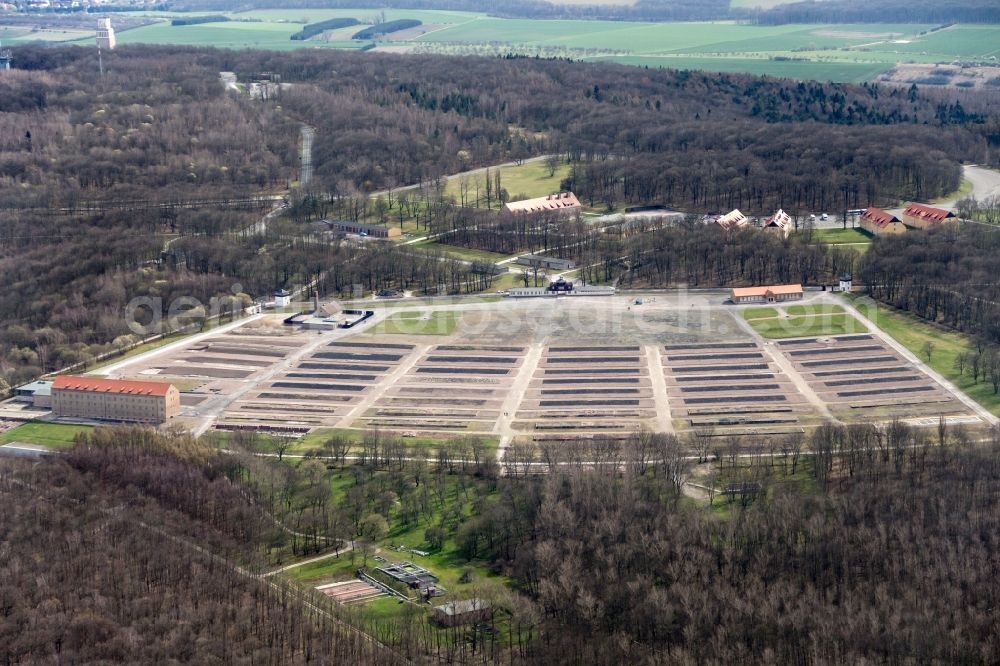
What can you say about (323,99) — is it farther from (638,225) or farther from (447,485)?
(447,485)

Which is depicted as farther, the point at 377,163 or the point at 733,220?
the point at 377,163

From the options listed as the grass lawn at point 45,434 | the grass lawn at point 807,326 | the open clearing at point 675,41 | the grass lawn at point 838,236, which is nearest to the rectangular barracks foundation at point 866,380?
the grass lawn at point 807,326

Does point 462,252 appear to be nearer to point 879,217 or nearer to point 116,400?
point 879,217

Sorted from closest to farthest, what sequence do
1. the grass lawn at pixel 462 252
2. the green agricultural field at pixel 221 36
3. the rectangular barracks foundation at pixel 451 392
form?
the rectangular barracks foundation at pixel 451 392
the grass lawn at pixel 462 252
the green agricultural field at pixel 221 36

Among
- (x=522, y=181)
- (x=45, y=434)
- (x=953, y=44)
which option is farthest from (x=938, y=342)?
(x=953, y=44)

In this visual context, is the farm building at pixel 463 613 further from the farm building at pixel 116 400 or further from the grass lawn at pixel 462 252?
the grass lawn at pixel 462 252
